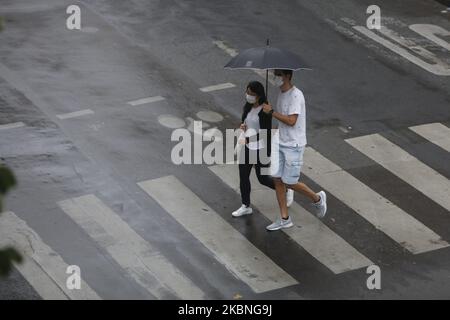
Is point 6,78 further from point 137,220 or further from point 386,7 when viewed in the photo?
point 386,7

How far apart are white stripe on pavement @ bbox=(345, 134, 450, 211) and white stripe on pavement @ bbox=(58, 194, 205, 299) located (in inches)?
155

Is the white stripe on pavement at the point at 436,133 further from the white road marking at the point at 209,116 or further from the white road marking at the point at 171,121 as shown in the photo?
the white road marking at the point at 171,121

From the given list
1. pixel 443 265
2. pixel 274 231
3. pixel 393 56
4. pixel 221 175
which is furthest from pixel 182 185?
pixel 393 56

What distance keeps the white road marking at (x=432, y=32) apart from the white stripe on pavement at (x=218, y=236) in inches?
305

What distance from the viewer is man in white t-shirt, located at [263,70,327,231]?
11688mm

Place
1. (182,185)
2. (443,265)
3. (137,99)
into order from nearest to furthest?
(443,265) → (182,185) → (137,99)

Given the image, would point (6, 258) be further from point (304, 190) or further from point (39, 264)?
point (304, 190)

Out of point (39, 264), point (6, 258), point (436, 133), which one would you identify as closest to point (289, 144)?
point (39, 264)

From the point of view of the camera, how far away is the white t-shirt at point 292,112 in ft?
38.3

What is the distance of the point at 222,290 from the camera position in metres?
10.9

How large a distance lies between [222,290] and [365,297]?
5.06 ft

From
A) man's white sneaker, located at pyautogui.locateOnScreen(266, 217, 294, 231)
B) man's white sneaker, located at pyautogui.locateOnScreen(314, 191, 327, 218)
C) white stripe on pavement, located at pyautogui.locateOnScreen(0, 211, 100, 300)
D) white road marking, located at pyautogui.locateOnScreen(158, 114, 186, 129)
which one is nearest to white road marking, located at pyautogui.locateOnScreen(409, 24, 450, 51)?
white road marking, located at pyautogui.locateOnScreen(158, 114, 186, 129)

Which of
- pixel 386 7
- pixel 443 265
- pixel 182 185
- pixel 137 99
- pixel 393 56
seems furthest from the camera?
pixel 386 7

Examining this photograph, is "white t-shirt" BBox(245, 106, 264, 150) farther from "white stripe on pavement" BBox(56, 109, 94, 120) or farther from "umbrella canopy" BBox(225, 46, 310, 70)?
"white stripe on pavement" BBox(56, 109, 94, 120)
